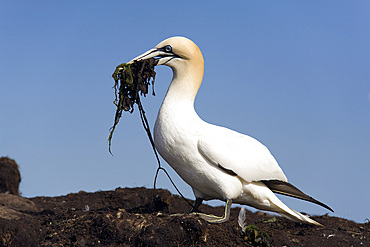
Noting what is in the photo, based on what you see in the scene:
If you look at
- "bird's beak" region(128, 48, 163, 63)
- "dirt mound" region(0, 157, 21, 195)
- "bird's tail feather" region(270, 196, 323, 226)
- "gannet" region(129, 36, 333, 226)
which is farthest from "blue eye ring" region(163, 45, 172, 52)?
"dirt mound" region(0, 157, 21, 195)

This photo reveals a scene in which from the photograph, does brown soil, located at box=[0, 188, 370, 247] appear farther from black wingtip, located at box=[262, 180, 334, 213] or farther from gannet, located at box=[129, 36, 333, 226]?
black wingtip, located at box=[262, 180, 334, 213]

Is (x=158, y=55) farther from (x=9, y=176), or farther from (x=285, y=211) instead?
(x=9, y=176)

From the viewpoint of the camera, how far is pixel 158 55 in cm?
820

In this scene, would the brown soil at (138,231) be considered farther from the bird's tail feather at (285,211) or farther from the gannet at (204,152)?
the gannet at (204,152)

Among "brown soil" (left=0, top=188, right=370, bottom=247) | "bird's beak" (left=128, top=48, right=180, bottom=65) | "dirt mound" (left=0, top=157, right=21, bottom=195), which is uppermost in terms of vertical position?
"bird's beak" (left=128, top=48, right=180, bottom=65)

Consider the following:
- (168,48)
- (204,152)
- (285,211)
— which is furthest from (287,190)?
(168,48)

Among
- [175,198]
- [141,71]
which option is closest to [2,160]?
[175,198]

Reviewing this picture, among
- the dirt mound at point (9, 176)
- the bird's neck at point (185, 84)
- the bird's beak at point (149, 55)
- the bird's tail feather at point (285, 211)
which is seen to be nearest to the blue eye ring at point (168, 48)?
the bird's beak at point (149, 55)

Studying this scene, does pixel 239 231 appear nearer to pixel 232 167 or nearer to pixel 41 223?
pixel 232 167

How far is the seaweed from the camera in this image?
806 centimetres

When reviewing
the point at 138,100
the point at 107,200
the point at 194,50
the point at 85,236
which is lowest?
the point at 85,236

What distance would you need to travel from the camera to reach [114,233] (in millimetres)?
6855

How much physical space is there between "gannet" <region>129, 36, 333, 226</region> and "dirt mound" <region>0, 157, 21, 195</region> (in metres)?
9.42

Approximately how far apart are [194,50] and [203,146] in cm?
175
